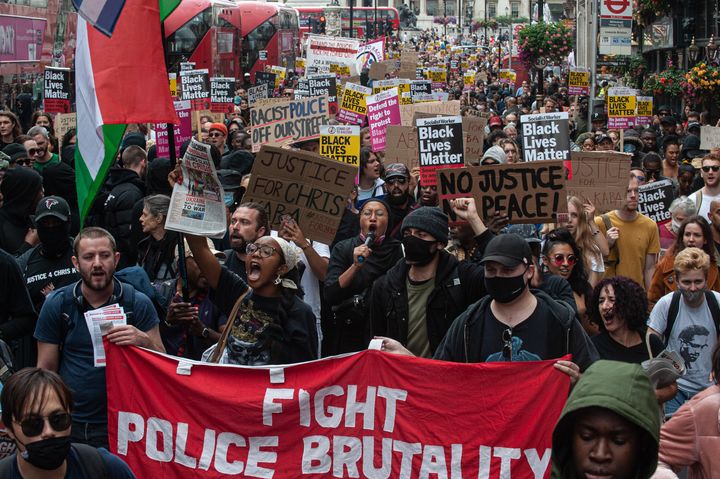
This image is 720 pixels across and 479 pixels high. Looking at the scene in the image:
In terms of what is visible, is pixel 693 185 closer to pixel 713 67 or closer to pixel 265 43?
pixel 713 67

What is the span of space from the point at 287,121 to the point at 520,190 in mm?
5639

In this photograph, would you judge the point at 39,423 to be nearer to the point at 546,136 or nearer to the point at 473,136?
the point at 546,136

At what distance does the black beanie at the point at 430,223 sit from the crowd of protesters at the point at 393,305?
1 centimetres

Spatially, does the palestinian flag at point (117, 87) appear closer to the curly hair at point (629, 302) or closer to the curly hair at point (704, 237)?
the curly hair at point (629, 302)

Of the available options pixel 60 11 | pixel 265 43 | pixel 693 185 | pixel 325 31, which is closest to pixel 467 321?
pixel 693 185

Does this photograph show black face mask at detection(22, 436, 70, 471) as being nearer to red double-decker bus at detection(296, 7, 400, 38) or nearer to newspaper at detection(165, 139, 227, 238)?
newspaper at detection(165, 139, 227, 238)

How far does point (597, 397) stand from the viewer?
2811mm

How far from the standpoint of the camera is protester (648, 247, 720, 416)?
20.4 ft

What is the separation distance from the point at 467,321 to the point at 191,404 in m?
1.25

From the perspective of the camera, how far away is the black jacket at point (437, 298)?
5.60 metres

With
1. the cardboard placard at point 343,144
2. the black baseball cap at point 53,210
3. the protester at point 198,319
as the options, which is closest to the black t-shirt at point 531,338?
the protester at point 198,319

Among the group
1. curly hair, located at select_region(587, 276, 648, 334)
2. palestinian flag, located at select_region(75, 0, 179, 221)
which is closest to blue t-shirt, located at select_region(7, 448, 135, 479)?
palestinian flag, located at select_region(75, 0, 179, 221)

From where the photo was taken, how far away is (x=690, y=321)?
20.7 feet

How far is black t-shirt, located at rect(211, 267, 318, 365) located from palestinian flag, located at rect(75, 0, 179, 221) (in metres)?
1.03
